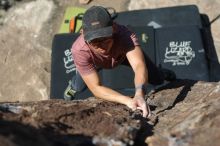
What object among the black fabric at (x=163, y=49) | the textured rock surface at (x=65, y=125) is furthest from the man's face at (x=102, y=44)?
the black fabric at (x=163, y=49)

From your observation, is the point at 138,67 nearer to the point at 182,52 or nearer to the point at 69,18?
the point at 182,52

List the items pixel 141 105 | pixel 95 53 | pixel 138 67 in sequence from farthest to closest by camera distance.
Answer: pixel 95 53 < pixel 138 67 < pixel 141 105

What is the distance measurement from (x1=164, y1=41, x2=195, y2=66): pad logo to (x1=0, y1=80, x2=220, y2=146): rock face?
357 cm

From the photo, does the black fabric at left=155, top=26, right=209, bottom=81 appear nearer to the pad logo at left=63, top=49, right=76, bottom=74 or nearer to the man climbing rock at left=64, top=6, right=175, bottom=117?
the pad logo at left=63, top=49, right=76, bottom=74

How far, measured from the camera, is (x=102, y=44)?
4262 mm

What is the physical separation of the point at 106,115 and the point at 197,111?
0.56m

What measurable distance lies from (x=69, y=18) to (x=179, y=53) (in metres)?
1.92

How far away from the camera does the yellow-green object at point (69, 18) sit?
8.30m

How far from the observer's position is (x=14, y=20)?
877 cm

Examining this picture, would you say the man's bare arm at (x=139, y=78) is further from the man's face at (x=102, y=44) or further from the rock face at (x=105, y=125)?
the man's face at (x=102, y=44)

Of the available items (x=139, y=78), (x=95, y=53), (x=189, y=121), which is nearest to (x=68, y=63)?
(x=95, y=53)

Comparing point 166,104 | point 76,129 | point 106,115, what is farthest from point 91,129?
point 166,104

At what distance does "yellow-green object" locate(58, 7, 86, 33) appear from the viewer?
27.2 ft

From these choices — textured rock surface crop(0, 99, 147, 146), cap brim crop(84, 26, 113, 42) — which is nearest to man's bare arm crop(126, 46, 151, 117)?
textured rock surface crop(0, 99, 147, 146)
